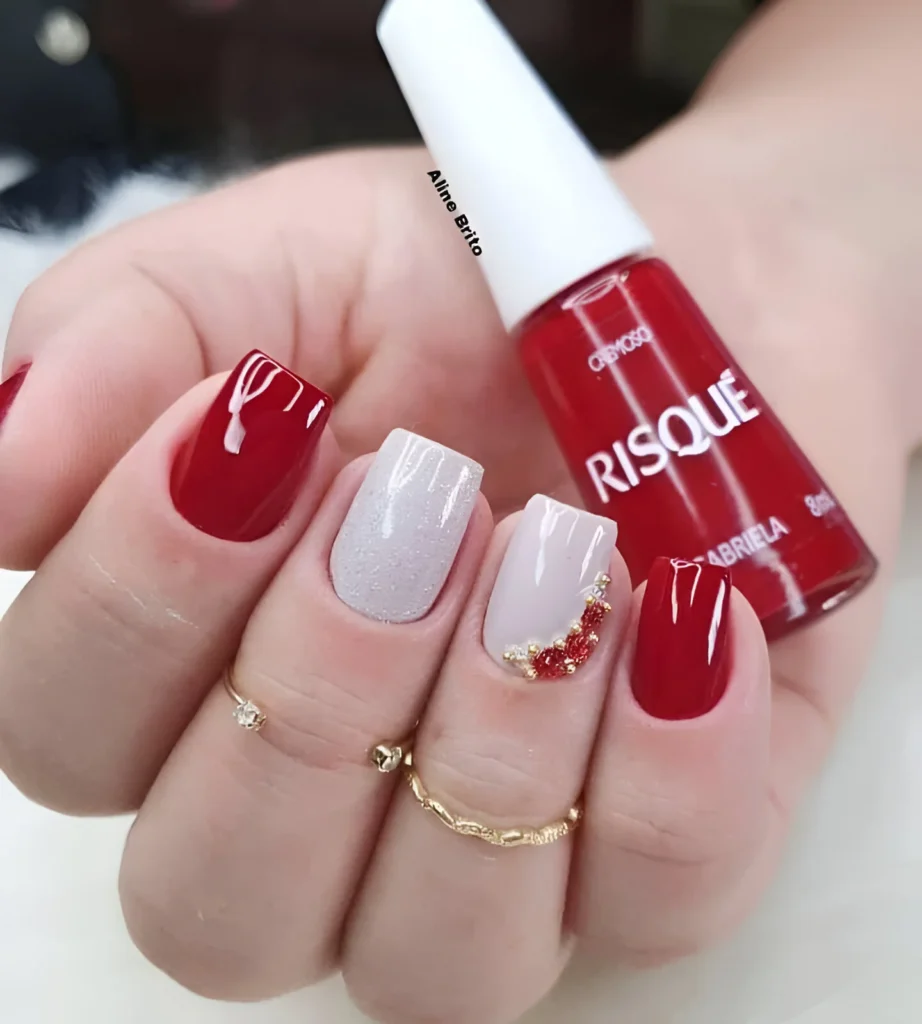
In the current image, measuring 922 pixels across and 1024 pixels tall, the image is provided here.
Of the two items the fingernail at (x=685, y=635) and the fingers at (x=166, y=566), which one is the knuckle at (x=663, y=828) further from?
the fingers at (x=166, y=566)

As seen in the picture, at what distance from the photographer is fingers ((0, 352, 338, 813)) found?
1.13ft

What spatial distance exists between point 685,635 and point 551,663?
5 centimetres

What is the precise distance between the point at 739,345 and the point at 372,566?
0.87ft

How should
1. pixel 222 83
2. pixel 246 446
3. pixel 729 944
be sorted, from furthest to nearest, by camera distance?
1. pixel 222 83
2. pixel 729 944
3. pixel 246 446

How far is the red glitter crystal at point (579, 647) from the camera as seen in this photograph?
0.35 m

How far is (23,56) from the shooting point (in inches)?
28.5

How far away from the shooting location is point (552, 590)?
35 cm

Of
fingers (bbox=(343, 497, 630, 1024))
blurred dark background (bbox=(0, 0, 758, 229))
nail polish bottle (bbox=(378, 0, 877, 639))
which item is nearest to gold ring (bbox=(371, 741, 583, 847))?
fingers (bbox=(343, 497, 630, 1024))

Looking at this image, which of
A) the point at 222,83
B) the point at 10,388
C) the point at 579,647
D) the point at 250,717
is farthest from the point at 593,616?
the point at 222,83

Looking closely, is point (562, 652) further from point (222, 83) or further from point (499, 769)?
point (222, 83)

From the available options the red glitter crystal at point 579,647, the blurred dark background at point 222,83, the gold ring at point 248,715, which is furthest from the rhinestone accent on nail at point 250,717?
the blurred dark background at point 222,83

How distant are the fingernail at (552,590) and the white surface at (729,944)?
0.62ft

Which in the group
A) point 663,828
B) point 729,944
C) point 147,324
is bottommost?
point 729,944

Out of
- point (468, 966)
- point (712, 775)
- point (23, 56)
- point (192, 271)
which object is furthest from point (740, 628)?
point (23, 56)
